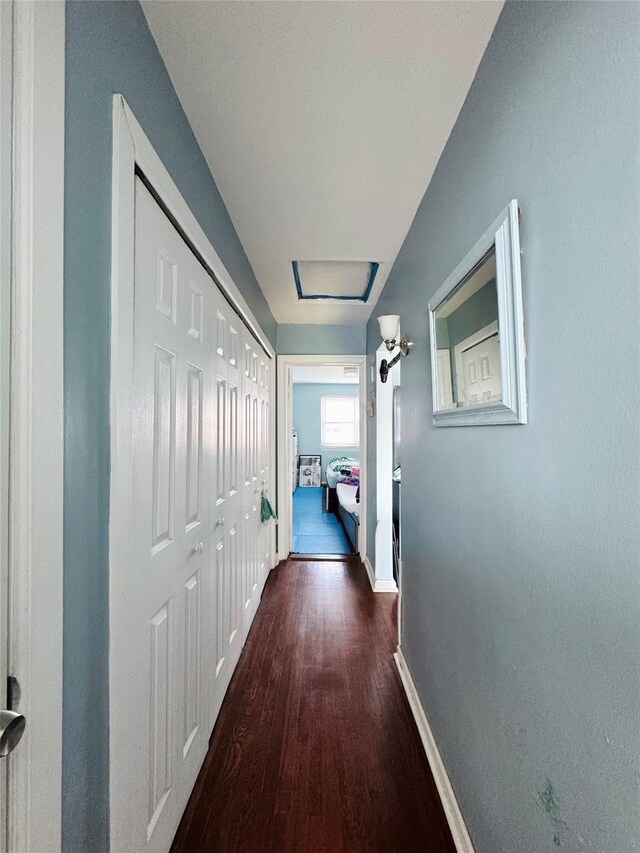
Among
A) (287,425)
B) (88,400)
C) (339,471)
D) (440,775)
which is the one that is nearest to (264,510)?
(287,425)

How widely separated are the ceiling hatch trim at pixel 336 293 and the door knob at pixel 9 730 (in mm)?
2428

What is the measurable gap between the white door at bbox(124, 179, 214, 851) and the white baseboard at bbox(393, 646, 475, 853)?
873 millimetres

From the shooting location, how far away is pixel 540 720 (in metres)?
0.81

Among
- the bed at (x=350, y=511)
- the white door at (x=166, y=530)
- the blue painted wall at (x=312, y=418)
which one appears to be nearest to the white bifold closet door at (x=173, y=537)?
the white door at (x=166, y=530)

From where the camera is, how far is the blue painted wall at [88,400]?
0.72 metres

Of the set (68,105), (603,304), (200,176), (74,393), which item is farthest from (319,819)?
(200,176)

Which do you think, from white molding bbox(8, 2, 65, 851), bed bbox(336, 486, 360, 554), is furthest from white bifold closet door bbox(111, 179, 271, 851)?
bed bbox(336, 486, 360, 554)

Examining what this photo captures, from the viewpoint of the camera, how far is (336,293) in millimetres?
3123

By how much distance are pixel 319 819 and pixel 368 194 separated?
2405 mm

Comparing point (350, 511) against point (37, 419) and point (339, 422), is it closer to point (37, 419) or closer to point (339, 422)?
point (37, 419)

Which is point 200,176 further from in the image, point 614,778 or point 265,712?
point 265,712

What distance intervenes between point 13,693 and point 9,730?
0.17 feet

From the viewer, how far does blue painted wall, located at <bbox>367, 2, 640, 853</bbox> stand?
0.59m

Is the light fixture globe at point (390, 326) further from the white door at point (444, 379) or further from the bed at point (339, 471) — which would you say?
the bed at point (339, 471)
